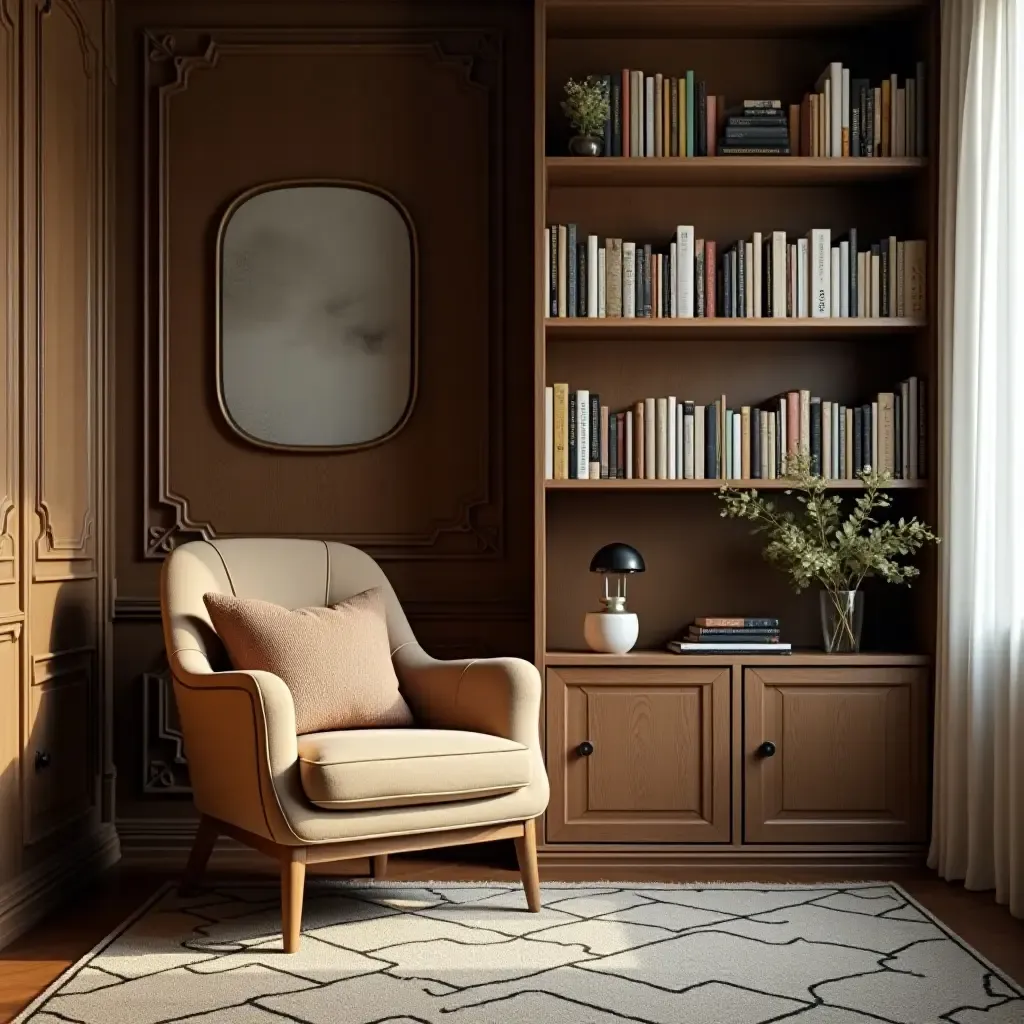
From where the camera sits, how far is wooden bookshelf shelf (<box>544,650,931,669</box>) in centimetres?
382

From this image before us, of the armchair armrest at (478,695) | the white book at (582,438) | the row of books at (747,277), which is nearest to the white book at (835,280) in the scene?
the row of books at (747,277)

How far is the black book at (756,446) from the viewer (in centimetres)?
400

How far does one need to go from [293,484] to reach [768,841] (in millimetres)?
1808

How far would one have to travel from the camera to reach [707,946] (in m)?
3.05

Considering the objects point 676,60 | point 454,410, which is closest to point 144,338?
point 454,410

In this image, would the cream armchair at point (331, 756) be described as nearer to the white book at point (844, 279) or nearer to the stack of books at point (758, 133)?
the white book at point (844, 279)

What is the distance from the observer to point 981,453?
3.60m

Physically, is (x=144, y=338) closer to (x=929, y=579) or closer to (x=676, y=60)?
(x=676, y=60)

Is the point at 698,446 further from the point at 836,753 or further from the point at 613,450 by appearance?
the point at 836,753

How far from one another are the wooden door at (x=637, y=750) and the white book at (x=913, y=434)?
2.73ft

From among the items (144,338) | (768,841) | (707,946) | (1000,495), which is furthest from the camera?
(144,338)

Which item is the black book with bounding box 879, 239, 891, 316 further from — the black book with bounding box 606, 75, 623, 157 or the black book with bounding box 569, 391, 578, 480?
the black book with bounding box 569, 391, 578, 480

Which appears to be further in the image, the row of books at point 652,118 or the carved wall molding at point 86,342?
the row of books at point 652,118

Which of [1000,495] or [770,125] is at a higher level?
[770,125]
